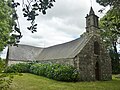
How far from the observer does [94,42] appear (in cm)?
2498

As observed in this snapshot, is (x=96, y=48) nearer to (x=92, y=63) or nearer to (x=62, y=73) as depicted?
(x=92, y=63)

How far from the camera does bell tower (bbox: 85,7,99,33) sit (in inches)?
992

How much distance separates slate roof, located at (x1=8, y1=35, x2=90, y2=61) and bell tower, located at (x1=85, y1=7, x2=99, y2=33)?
1.23m

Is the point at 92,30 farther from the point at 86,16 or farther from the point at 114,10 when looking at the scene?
the point at 114,10

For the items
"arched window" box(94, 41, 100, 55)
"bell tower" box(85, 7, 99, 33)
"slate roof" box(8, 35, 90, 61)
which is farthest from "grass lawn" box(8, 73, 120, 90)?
"bell tower" box(85, 7, 99, 33)

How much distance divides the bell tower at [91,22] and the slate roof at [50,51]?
1.23 metres

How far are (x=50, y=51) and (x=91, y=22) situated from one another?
33.1ft

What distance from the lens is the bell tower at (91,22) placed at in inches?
992

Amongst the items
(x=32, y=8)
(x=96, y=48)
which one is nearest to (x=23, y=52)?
(x=96, y=48)

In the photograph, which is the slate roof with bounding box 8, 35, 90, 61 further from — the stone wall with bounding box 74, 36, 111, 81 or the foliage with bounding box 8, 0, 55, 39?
the foliage with bounding box 8, 0, 55, 39

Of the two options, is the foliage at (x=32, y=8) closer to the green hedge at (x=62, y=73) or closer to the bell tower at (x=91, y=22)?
the green hedge at (x=62, y=73)

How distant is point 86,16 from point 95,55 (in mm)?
5972

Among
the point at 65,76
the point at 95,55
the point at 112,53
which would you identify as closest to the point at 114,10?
the point at 65,76

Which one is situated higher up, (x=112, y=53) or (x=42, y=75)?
(x=112, y=53)
